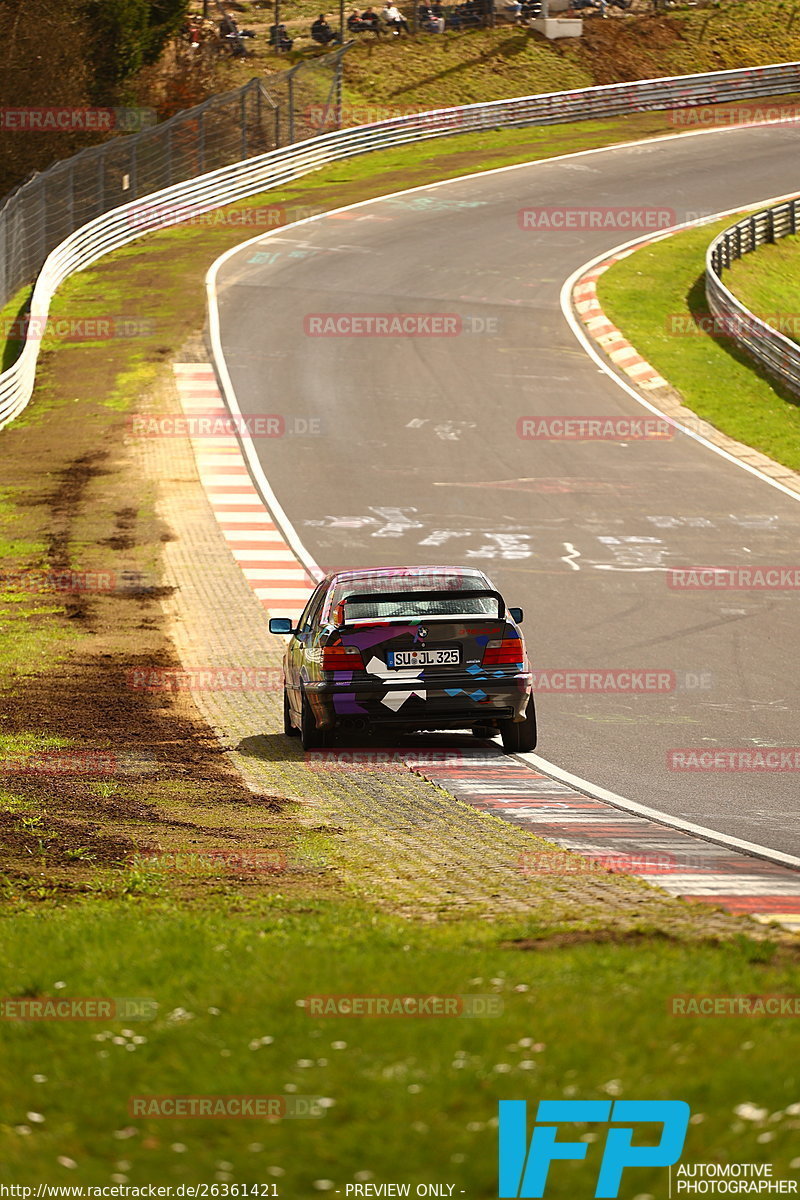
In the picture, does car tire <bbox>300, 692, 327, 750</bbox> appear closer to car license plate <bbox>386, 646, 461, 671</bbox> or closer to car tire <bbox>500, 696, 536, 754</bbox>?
car license plate <bbox>386, 646, 461, 671</bbox>

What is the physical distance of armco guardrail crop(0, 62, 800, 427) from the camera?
39312 mm

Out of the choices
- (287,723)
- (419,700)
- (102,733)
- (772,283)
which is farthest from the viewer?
(772,283)

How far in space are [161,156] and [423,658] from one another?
39653mm

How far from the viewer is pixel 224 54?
64500 millimetres

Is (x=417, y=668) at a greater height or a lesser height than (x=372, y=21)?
lesser

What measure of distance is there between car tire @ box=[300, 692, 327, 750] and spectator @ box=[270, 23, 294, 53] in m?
58.2

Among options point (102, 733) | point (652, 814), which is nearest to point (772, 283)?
point (102, 733)

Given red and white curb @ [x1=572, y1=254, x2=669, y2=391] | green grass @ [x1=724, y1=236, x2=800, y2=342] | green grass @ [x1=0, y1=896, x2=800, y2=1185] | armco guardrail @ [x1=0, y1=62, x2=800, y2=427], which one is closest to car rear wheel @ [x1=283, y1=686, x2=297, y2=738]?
green grass @ [x1=0, y1=896, x2=800, y2=1185]

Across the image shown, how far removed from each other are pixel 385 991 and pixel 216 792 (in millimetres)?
5907

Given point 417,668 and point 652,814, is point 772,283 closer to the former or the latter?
point 417,668

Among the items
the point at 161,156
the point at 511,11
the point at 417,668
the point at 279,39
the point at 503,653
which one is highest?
the point at 511,11

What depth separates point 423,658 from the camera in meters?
12.9

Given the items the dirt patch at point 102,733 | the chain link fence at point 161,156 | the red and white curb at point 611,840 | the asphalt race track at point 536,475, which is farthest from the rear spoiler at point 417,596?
the chain link fence at point 161,156

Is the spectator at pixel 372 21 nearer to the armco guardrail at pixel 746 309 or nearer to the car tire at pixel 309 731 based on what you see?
the armco guardrail at pixel 746 309
